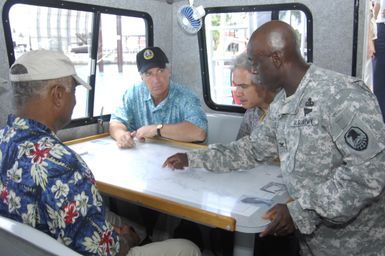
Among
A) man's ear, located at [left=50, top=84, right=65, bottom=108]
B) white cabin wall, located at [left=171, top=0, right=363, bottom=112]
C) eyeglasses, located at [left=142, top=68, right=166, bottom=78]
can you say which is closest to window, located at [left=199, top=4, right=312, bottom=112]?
white cabin wall, located at [left=171, top=0, right=363, bottom=112]

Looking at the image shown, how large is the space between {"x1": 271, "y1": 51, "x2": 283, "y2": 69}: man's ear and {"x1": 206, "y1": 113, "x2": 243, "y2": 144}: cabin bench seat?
1871 millimetres

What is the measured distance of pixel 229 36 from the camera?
3506 mm

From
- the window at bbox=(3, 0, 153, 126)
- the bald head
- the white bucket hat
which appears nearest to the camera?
the white bucket hat

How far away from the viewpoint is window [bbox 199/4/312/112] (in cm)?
305

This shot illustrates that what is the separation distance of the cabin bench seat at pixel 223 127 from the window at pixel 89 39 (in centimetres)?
86

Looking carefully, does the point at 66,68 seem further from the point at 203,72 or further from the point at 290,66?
the point at 203,72

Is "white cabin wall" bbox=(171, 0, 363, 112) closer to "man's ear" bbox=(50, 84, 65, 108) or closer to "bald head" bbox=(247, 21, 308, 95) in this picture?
"bald head" bbox=(247, 21, 308, 95)

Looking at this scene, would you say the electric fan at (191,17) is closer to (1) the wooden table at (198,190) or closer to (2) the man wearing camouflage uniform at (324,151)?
(1) the wooden table at (198,190)

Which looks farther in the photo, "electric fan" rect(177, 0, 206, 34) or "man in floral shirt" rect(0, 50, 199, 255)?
"electric fan" rect(177, 0, 206, 34)

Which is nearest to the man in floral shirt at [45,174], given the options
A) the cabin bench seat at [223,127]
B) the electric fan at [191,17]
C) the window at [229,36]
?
the window at [229,36]

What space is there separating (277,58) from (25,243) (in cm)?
108

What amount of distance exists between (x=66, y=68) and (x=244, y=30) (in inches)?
92.0

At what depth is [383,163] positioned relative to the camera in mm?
1319

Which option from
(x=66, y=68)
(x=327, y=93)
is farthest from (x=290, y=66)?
(x=66, y=68)
